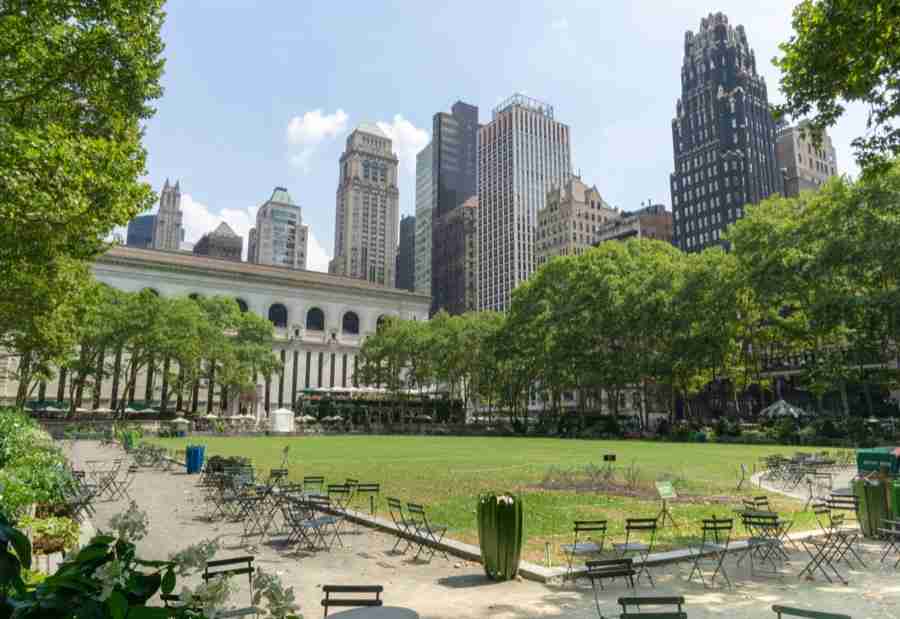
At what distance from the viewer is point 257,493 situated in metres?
13.7

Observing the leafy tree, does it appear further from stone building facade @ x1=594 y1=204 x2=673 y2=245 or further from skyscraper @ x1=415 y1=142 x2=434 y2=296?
Result: skyscraper @ x1=415 y1=142 x2=434 y2=296

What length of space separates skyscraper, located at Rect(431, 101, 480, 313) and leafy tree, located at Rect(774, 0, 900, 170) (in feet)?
497

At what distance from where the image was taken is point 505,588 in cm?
838

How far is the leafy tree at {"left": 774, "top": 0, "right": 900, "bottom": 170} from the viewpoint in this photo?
10.7 metres

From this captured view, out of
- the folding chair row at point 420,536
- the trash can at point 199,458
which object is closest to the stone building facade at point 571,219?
the trash can at point 199,458

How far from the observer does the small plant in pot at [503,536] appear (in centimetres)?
868

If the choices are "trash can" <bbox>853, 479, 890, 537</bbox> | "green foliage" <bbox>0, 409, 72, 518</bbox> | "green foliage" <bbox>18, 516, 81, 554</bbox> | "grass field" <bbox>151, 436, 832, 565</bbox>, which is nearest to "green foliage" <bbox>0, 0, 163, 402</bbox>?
"green foliage" <bbox>0, 409, 72, 518</bbox>

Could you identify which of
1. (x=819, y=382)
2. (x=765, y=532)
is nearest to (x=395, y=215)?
(x=819, y=382)

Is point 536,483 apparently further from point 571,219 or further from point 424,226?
point 424,226

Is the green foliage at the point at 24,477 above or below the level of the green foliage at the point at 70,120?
below

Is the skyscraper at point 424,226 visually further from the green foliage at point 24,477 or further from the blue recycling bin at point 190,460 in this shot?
the green foliage at point 24,477

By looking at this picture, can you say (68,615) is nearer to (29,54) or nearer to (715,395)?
(29,54)

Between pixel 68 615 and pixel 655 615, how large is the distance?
15.2 ft

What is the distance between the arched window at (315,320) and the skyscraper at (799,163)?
306ft
